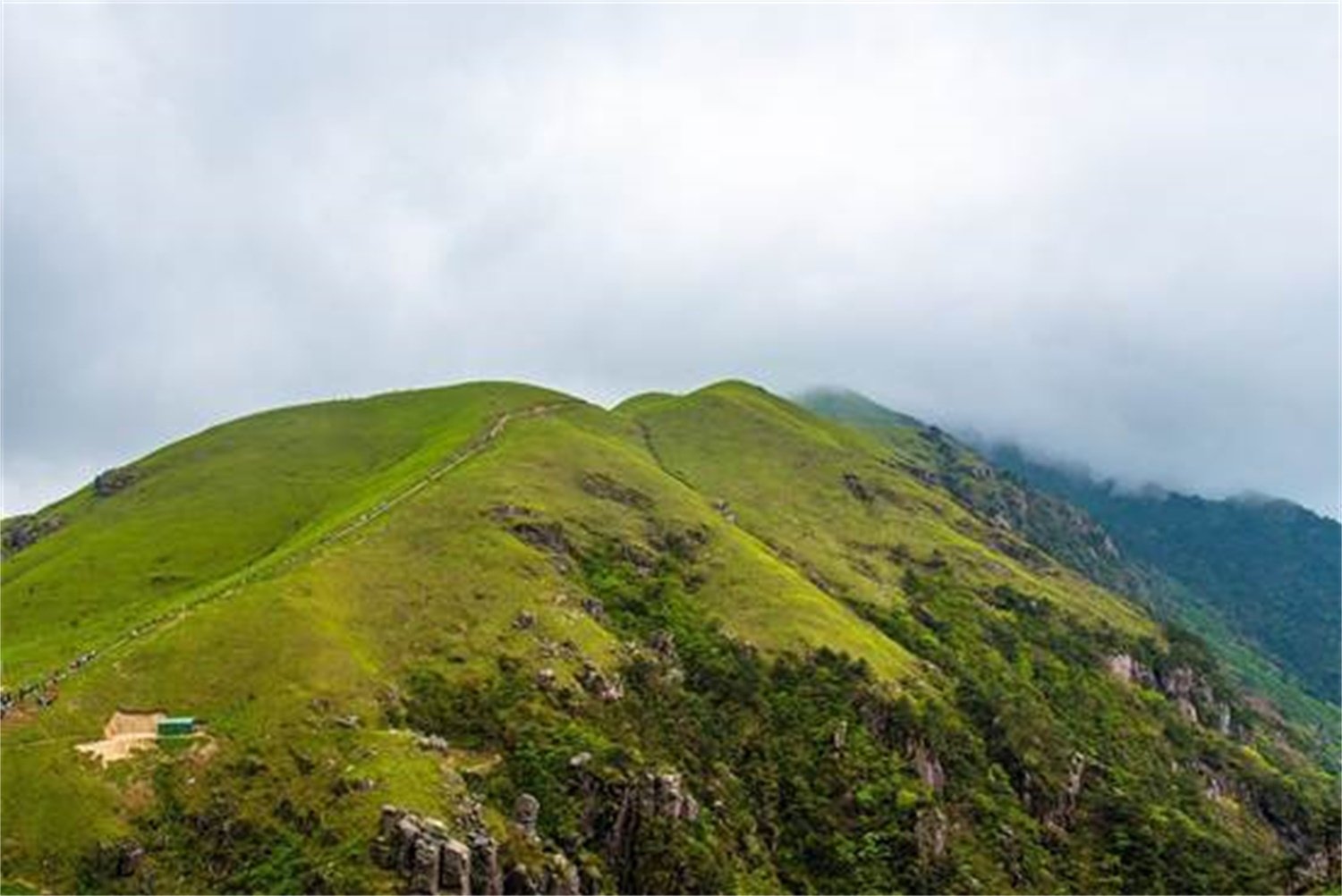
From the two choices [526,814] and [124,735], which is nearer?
[124,735]

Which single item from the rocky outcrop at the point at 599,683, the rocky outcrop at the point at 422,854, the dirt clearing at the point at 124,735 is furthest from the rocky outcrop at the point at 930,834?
the dirt clearing at the point at 124,735

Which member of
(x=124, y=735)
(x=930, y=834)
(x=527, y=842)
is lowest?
(x=930, y=834)

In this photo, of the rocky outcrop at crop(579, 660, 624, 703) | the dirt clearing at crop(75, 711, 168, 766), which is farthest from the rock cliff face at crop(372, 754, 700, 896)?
the dirt clearing at crop(75, 711, 168, 766)

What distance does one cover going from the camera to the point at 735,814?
186 meters

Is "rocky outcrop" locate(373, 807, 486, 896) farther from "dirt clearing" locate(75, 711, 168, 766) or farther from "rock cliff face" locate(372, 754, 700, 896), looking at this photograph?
"dirt clearing" locate(75, 711, 168, 766)

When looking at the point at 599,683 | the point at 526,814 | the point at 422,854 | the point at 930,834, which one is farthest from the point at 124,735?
the point at 930,834

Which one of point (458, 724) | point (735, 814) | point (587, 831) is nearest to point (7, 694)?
point (458, 724)

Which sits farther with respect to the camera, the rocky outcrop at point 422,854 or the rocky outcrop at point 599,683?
the rocky outcrop at point 599,683

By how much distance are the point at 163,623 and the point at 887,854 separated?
110262 millimetres

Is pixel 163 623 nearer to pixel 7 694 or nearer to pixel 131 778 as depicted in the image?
pixel 7 694

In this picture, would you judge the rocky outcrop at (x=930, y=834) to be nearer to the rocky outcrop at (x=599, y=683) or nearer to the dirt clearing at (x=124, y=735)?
the rocky outcrop at (x=599, y=683)

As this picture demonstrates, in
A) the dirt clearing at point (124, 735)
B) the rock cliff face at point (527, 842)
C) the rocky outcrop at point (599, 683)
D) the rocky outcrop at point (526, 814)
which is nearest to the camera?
the rock cliff face at point (527, 842)

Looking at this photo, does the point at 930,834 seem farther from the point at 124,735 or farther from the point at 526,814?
the point at 124,735

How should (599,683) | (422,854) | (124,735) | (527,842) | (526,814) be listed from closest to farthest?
1. (422,854)
2. (124,735)
3. (527,842)
4. (526,814)
5. (599,683)
